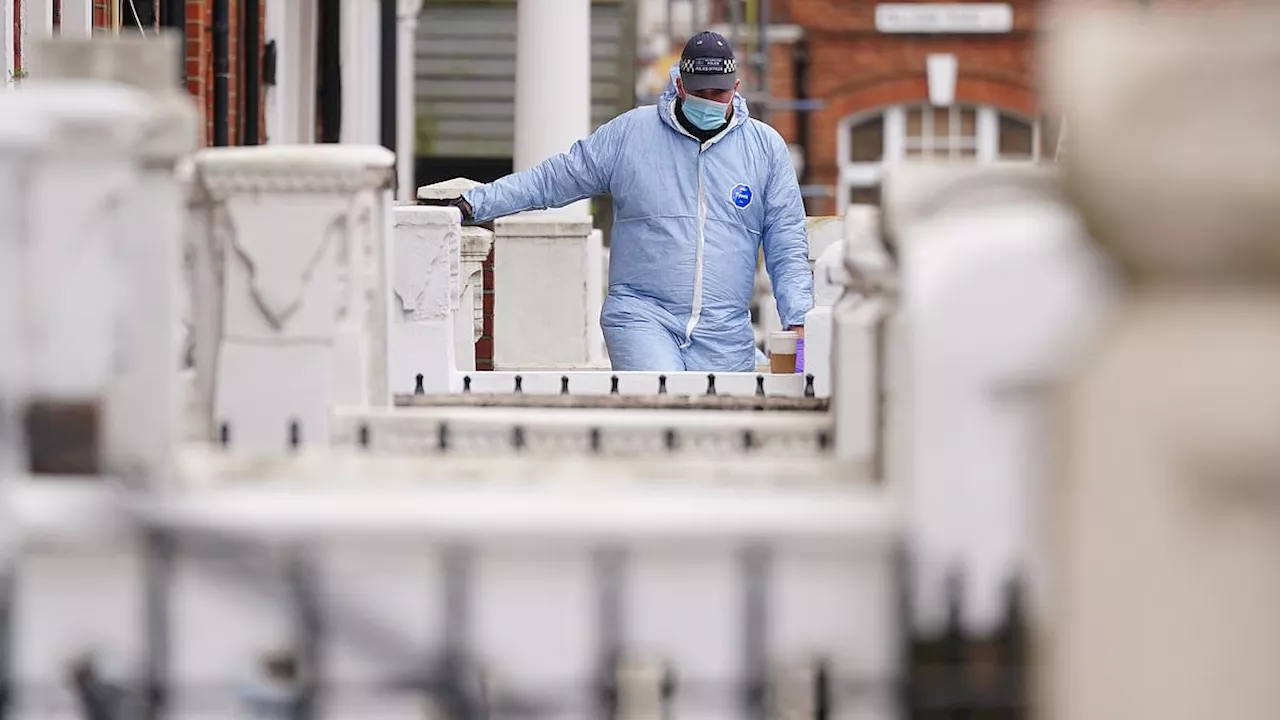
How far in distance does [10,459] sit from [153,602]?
30cm

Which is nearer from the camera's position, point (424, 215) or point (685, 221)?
point (424, 215)

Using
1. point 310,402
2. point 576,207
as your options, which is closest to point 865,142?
point 576,207

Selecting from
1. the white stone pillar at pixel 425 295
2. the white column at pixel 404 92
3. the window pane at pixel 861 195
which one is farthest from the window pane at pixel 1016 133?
the white stone pillar at pixel 425 295

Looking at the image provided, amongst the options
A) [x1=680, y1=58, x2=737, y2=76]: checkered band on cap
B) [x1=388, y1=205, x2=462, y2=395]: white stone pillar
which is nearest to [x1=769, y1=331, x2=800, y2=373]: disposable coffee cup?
[x1=680, y1=58, x2=737, y2=76]: checkered band on cap

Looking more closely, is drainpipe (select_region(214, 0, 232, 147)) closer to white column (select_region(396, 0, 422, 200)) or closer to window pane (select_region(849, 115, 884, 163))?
white column (select_region(396, 0, 422, 200))

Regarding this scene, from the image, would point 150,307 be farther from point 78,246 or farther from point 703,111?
point 703,111

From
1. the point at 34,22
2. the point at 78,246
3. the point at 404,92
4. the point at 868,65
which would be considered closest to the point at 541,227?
the point at 34,22

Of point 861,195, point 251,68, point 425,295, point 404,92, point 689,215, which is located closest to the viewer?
point 425,295

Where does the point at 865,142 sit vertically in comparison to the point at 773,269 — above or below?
above

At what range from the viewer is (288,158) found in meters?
4.48

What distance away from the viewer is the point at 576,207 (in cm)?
1168

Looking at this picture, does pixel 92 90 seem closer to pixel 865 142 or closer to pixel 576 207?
pixel 576 207

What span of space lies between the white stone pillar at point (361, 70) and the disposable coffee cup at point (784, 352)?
8892 millimetres

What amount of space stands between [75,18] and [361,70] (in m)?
7.11
